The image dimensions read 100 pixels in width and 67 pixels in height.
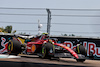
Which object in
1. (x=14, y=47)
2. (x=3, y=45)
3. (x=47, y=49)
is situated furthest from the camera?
(x=3, y=45)

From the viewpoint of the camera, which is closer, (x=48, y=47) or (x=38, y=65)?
(x=38, y=65)

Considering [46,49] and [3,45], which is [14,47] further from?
[3,45]

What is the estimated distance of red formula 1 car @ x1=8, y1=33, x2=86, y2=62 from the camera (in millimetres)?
10977

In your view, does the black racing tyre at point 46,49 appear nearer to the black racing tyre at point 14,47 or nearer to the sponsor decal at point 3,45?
the black racing tyre at point 14,47

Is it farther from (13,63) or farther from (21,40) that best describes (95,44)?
(13,63)

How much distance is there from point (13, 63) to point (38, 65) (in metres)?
0.63

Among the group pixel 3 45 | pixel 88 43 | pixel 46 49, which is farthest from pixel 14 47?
pixel 88 43

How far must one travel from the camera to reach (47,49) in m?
11.0

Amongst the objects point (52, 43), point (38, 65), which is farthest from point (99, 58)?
point (38, 65)

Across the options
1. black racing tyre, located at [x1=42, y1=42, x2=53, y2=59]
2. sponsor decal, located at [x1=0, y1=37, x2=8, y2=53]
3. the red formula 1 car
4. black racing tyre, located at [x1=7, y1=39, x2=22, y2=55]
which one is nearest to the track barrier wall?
sponsor decal, located at [x1=0, y1=37, x2=8, y2=53]

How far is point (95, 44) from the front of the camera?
14.3m

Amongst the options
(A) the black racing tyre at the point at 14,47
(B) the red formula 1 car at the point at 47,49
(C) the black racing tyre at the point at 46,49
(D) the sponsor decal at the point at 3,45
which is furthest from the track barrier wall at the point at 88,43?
(C) the black racing tyre at the point at 46,49

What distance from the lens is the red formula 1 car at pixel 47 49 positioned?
432 inches

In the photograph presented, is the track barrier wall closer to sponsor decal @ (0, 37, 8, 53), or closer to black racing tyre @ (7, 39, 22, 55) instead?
sponsor decal @ (0, 37, 8, 53)
